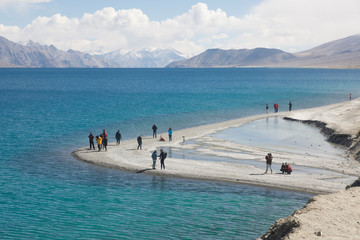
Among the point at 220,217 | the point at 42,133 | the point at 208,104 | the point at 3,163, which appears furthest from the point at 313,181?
the point at 208,104

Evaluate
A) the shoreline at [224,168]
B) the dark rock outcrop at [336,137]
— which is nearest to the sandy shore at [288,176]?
the shoreline at [224,168]

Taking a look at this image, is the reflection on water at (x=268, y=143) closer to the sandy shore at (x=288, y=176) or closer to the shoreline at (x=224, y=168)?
the sandy shore at (x=288, y=176)

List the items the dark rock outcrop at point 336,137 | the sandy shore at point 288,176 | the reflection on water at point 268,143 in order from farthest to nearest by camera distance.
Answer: the dark rock outcrop at point 336,137 → the reflection on water at point 268,143 → the sandy shore at point 288,176

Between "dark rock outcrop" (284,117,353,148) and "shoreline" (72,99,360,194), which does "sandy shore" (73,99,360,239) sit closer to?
"shoreline" (72,99,360,194)

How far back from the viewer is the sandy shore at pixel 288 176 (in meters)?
15.8

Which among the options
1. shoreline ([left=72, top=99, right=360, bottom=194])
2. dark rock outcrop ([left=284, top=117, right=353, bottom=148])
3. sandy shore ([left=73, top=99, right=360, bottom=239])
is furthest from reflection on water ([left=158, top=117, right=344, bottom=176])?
shoreline ([left=72, top=99, right=360, bottom=194])

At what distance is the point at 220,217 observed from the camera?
24.8 m

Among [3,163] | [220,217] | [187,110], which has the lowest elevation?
[220,217]

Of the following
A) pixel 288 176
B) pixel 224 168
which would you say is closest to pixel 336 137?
pixel 288 176

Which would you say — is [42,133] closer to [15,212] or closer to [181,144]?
[181,144]

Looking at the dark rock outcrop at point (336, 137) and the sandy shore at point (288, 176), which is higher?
the dark rock outcrop at point (336, 137)

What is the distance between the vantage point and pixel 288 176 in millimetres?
32594

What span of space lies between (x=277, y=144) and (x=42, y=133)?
31508 millimetres

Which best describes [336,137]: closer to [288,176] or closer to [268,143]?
[268,143]
